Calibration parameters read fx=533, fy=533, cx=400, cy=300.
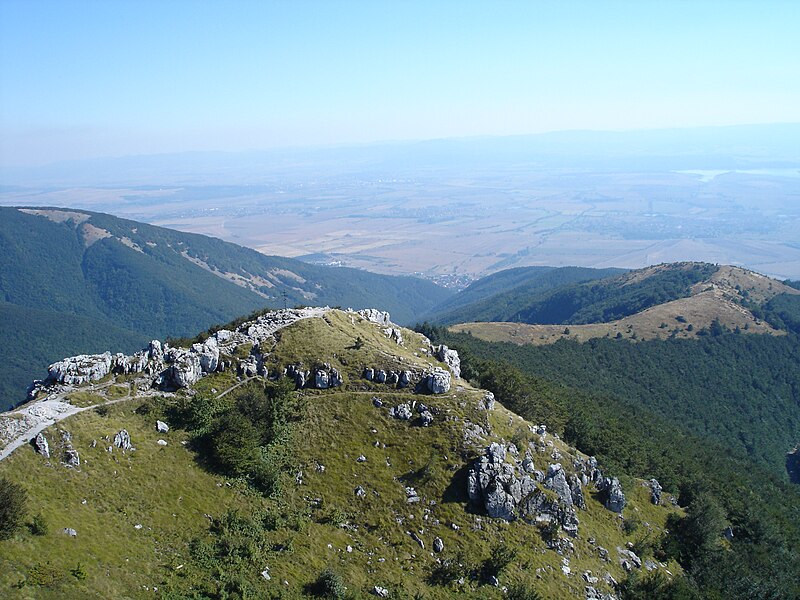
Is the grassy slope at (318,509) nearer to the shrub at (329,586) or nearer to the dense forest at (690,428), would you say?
the shrub at (329,586)

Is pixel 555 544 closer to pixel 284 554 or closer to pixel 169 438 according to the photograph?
pixel 284 554

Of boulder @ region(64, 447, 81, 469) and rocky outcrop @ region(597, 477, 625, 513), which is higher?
boulder @ region(64, 447, 81, 469)

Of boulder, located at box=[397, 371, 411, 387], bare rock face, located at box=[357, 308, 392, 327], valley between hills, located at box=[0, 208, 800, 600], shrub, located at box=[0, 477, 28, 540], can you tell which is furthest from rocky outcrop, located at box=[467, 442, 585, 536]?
shrub, located at box=[0, 477, 28, 540]

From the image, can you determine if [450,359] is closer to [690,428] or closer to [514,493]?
[514,493]

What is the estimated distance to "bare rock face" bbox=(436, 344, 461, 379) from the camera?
302 ft

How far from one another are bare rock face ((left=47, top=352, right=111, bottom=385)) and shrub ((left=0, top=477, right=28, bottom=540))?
2513 cm

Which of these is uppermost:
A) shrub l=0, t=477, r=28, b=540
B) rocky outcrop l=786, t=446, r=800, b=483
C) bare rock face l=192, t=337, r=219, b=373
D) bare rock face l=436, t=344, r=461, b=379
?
bare rock face l=192, t=337, r=219, b=373

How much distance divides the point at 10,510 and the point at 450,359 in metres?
65.4

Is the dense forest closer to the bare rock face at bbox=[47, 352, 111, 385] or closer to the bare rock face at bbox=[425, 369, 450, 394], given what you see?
the bare rock face at bbox=[425, 369, 450, 394]

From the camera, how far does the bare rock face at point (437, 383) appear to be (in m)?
73.9

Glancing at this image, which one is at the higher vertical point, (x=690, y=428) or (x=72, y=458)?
(x=72, y=458)

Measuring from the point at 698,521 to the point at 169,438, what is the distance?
6903cm

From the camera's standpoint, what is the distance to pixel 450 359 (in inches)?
3698

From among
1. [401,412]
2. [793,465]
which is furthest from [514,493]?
[793,465]
